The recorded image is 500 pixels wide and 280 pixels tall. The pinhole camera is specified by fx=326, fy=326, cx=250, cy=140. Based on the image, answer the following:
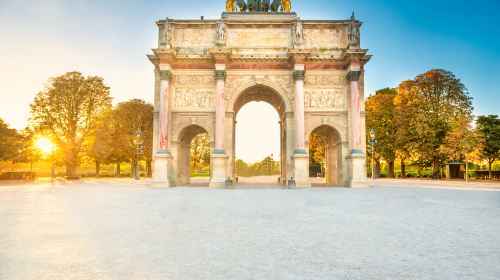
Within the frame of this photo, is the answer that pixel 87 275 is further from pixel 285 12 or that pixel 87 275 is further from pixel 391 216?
pixel 285 12

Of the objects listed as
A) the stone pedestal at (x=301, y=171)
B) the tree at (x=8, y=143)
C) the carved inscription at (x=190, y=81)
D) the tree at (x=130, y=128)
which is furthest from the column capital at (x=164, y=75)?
the tree at (x=8, y=143)

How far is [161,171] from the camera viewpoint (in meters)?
23.3

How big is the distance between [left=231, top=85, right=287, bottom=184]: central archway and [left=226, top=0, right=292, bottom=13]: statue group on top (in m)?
6.86

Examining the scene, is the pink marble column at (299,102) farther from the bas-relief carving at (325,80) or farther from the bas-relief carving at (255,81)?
the bas-relief carving at (325,80)

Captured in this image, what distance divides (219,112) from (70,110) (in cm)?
2061

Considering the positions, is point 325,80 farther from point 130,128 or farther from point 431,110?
point 130,128

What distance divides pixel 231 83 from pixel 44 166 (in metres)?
65.2

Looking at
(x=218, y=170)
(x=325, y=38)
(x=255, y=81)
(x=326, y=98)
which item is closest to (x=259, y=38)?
(x=255, y=81)

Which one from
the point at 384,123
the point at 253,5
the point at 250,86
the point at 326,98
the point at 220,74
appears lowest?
the point at 326,98

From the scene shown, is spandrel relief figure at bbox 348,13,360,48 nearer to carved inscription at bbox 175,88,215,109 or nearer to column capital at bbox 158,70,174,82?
carved inscription at bbox 175,88,215,109

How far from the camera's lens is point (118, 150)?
4159cm

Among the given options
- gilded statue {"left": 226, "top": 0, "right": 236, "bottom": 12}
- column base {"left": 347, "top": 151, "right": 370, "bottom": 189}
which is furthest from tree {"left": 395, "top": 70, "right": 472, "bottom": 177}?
gilded statue {"left": 226, "top": 0, "right": 236, "bottom": 12}

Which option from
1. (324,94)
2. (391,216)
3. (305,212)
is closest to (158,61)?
(324,94)

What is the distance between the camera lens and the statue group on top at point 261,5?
2742 cm
